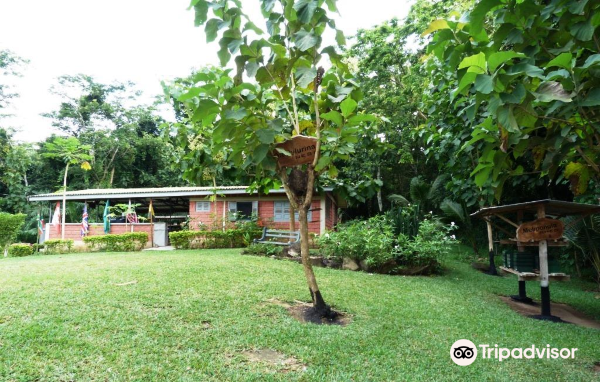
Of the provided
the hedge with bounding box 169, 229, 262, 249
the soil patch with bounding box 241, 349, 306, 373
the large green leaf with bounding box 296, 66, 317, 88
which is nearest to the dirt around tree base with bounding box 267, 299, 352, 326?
the soil patch with bounding box 241, 349, 306, 373

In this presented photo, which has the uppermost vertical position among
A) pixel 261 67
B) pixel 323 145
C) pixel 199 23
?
pixel 199 23

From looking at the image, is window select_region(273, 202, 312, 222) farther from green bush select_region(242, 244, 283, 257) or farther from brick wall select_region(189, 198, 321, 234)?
green bush select_region(242, 244, 283, 257)

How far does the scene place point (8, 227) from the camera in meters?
13.5

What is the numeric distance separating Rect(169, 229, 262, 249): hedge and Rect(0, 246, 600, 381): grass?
20.6 ft

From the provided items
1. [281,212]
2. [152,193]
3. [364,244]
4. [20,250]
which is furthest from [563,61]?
[20,250]

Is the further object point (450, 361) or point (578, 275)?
point (578, 275)

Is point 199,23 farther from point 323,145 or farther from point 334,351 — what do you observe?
point 334,351

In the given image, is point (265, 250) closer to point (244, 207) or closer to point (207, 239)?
point (207, 239)

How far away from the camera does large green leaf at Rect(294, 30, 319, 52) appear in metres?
2.68

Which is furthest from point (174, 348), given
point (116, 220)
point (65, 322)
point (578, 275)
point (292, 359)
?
point (116, 220)

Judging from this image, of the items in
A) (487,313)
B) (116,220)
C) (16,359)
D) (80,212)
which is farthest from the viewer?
(80,212)

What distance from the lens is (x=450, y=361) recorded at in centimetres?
293

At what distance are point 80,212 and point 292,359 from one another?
2234 centimetres

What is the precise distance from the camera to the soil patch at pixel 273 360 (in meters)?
→ 2.65
